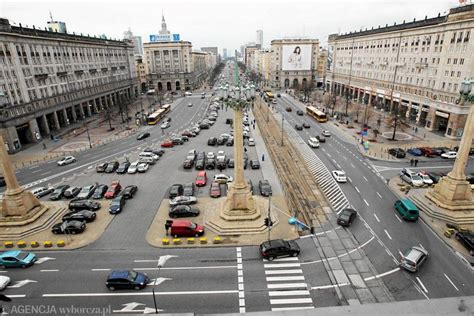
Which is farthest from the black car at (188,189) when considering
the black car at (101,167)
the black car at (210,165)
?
the black car at (101,167)

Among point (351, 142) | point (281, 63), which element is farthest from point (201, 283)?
point (281, 63)

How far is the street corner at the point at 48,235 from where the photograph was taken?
31.6m

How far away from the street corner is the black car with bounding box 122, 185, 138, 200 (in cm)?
424

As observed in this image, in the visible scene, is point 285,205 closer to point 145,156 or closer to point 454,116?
point 145,156

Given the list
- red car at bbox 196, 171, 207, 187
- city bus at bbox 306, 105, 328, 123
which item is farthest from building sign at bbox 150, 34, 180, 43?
red car at bbox 196, 171, 207, 187

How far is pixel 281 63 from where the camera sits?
17138 cm

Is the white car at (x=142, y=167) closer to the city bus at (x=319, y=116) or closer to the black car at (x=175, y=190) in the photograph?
the black car at (x=175, y=190)

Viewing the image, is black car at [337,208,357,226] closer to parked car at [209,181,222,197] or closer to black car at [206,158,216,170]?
parked car at [209,181,222,197]

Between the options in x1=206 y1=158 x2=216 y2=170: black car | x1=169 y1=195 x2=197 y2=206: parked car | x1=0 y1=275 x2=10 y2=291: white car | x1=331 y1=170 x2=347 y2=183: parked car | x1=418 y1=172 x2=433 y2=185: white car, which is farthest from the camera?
x1=206 y1=158 x2=216 y2=170: black car

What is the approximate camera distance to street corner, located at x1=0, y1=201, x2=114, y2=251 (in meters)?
31.6

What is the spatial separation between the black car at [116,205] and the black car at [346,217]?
2777cm

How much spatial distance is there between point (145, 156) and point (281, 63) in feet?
440

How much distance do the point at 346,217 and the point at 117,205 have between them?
2893 centimetres

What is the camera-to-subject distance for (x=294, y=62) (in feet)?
560
